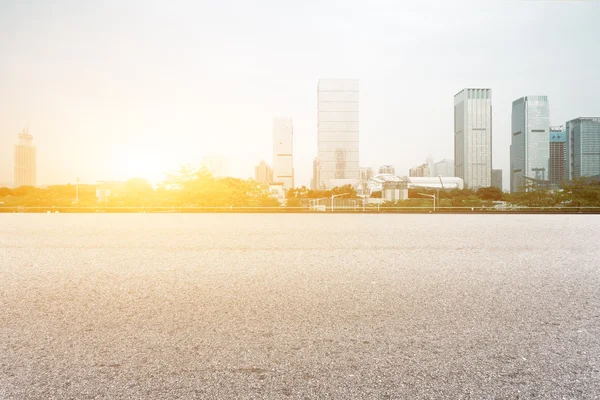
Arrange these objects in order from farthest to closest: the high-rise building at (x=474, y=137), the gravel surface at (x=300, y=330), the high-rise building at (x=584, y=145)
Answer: the high-rise building at (x=474, y=137) < the high-rise building at (x=584, y=145) < the gravel surface at (x=300, y=330)

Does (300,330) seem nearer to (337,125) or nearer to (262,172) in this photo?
(337,125)

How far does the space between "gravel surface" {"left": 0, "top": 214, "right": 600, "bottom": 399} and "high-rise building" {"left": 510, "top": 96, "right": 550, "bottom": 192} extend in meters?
119

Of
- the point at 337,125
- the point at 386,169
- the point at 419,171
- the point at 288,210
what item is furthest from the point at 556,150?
the point at 288,210

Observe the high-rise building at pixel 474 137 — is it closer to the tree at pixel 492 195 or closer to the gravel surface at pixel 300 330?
the tree at pixel 492 195

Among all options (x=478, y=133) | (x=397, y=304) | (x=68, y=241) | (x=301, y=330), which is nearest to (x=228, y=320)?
(x=301, y=330)

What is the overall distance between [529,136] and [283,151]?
76.0 meters

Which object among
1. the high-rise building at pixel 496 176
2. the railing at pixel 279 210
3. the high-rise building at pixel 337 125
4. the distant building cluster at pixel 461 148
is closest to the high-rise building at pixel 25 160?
the distant building cluster at pixel 461 148

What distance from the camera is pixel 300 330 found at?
104 inches

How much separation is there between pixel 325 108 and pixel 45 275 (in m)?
68.9

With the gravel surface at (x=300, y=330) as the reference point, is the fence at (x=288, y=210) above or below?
above

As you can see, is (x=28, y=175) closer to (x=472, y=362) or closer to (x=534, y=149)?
(x=472, y=362)

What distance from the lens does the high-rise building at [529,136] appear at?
360 ft

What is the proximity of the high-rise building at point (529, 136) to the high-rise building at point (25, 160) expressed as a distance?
113428mm

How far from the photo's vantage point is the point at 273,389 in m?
1.88
